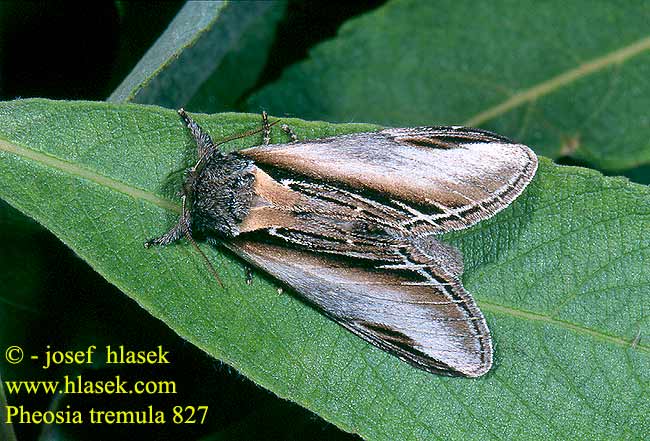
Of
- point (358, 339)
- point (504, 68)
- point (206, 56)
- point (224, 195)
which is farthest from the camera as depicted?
point (504, 68)

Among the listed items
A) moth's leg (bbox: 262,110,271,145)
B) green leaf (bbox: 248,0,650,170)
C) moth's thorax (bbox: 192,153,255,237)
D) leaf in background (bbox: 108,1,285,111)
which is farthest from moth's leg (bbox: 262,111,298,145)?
green leaf (bbox: 248,0,650,170)

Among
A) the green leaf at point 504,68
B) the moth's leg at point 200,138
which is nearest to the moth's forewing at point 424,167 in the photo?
the moth's leg at point 200,138

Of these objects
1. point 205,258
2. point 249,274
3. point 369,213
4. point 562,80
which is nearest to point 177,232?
point 205,258

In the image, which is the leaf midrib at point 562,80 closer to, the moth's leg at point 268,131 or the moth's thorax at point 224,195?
the moth's leg at point 268,131

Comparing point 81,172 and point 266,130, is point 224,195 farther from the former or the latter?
point 81,172

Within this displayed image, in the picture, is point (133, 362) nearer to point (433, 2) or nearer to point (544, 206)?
point (544, 206)

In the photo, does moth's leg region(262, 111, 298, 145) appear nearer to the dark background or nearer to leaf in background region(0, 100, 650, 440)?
leaf in background region(0, 100, 650, 440)
